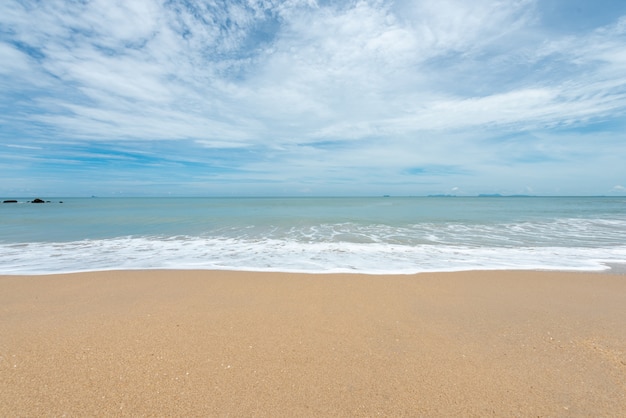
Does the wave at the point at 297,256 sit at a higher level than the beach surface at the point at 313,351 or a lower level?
lower

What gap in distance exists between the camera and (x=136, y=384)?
294cm

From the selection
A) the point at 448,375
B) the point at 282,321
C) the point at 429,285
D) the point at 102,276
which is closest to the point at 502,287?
the point at 429,285

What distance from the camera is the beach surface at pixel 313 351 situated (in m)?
2.72

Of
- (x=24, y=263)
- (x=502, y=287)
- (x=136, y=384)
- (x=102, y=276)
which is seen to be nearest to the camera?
(x=136, y=384)

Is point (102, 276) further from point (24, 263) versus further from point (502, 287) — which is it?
point (502, 287)

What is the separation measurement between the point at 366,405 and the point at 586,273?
7416mm

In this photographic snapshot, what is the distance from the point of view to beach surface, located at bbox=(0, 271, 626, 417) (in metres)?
2.72

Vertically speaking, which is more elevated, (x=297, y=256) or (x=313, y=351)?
(x=313, y=351)

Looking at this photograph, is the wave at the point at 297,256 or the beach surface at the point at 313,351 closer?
the beach surface at the point at 313,351

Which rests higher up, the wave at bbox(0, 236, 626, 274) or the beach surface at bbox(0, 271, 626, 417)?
the beach surface at bbox(0, 271, 626, 417)

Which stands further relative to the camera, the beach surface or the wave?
the wave

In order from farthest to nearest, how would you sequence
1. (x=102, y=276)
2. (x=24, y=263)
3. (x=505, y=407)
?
1. (x=24, y=263)
2. (x=102, y=276)
3. (x=505, y=407)

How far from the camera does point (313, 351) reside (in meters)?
3.57

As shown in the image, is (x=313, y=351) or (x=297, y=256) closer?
(x=313, y=351)
